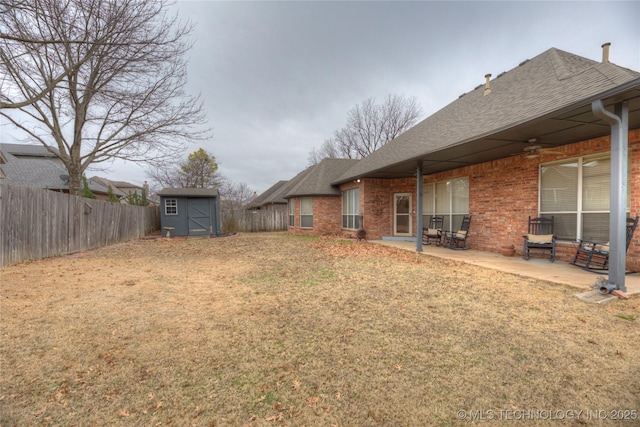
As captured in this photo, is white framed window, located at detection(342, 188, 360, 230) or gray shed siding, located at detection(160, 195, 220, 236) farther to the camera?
gray shed siding, located at detection(160, 195, 220, 236)

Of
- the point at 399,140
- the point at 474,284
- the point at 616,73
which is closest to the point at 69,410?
the point at 474,284

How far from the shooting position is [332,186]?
15.9 meters

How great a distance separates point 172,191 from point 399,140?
1369cm

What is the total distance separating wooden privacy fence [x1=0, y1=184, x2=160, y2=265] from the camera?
21.5ft

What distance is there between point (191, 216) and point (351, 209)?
1012 centimetres

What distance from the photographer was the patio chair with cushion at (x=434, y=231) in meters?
10.3

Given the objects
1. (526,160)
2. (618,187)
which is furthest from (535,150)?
(618,187)

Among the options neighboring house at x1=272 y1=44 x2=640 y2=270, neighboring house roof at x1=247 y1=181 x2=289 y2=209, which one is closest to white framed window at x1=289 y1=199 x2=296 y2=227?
neighboring house at x1=272 y1=44 x2=640 y2=270

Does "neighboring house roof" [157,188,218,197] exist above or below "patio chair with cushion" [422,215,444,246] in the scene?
above

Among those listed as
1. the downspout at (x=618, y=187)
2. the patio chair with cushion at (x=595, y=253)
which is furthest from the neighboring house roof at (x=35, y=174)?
the patio chair with cushion at (x=595, y=253)

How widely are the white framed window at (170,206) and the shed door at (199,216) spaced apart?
2.40 feet

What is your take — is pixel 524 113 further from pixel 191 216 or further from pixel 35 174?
pixel 35 174

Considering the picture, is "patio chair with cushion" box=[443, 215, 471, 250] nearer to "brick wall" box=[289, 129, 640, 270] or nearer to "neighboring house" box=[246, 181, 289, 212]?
→ "brick wall" box=[289, 129, 640, 270]

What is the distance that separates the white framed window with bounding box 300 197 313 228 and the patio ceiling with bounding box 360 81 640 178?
7.64 meters
